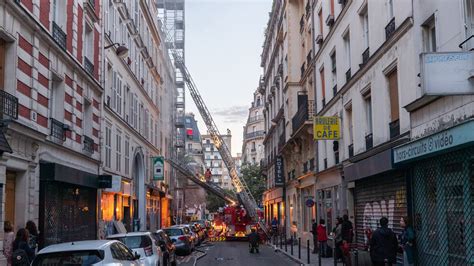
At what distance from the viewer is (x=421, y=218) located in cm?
1460

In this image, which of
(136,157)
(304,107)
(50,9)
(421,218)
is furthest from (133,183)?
(421,218)

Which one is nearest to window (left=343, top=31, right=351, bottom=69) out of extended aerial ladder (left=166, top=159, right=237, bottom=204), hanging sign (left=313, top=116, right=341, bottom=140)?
hanging sign (left=313, top=116, right=341, bottom=140)

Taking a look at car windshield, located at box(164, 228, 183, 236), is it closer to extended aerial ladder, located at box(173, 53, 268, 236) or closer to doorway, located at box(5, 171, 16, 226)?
doorway, located at box(5, 171, 16, 226)

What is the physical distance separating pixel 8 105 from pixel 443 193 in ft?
35.7

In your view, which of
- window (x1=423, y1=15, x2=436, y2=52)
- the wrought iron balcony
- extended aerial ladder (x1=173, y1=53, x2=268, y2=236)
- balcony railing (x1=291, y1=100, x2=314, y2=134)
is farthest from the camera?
extended aerial ladder (x1=173, y1=53, x2=268, y2=236)

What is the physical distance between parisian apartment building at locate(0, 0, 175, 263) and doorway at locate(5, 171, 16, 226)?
0.09 feet

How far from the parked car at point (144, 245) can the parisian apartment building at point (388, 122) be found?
674 centimetres

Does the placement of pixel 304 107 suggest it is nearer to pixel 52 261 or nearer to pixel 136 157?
pixel 136 157

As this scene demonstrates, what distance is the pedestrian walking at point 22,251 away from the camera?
12359 millimetres

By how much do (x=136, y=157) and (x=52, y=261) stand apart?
1071 inches

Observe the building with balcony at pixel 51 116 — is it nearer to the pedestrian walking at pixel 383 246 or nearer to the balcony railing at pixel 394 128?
the pedestrian walking at pixel 383 246

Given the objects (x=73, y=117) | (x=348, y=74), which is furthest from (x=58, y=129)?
(x=348, y=74)

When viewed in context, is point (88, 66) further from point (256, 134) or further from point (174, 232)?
point (256, 134)

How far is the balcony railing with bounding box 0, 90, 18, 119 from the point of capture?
14.4 metres
